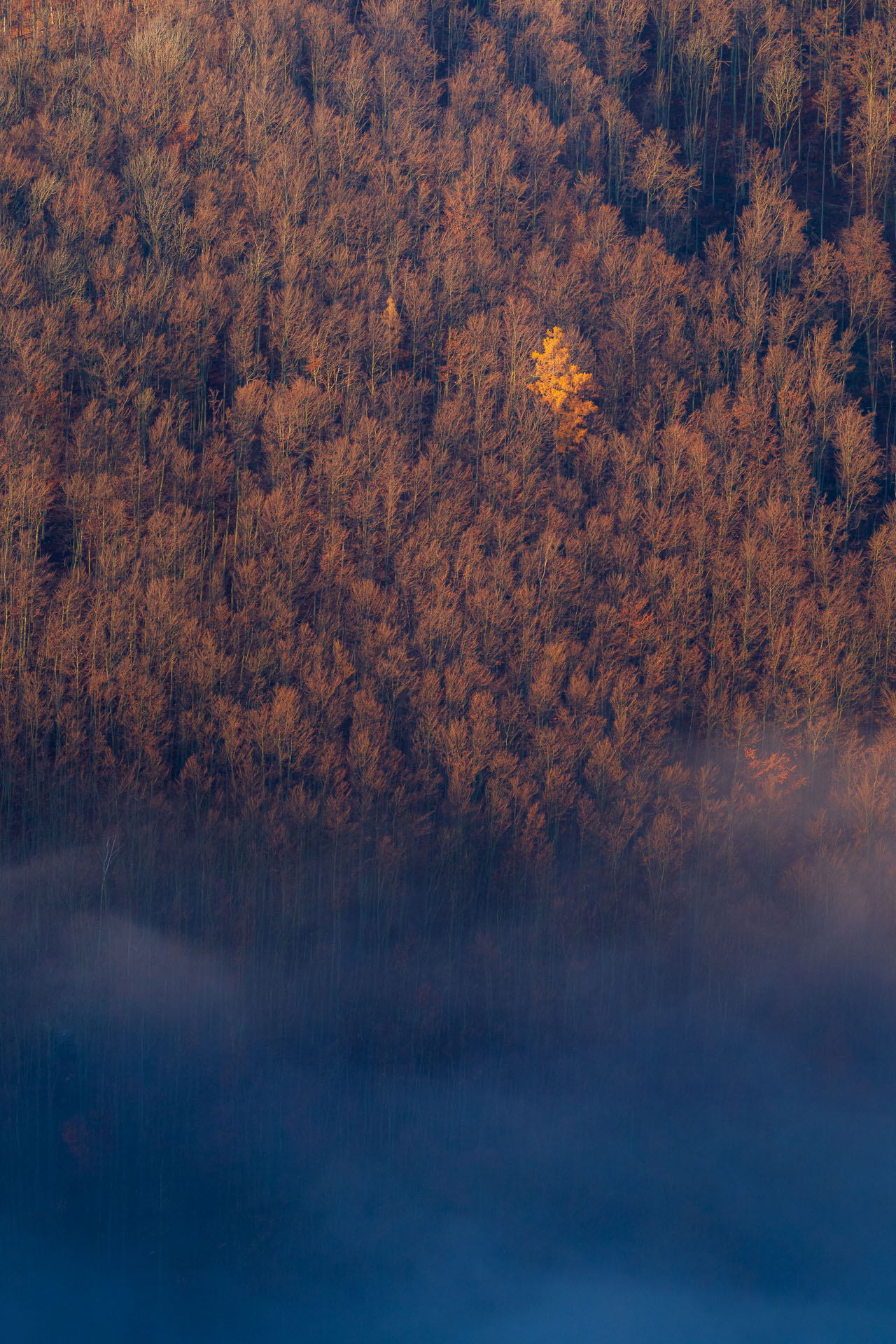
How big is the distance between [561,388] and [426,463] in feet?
36.1

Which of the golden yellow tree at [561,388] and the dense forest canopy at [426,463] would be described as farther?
the golden yellow tree at [561,388]

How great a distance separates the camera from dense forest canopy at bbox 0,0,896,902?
210 ft

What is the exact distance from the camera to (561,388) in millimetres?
78188

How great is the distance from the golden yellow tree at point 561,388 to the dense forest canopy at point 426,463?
219mm

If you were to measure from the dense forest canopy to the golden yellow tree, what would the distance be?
0.22 meters

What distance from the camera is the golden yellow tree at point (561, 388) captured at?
76.7m

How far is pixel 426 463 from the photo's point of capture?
72.6m

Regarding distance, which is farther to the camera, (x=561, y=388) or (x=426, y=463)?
(x=561, y=388)

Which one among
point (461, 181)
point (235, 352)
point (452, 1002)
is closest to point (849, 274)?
point (461, 181)

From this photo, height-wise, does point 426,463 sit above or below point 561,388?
below

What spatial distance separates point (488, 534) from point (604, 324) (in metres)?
20.0

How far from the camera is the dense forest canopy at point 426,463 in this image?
6412 cm

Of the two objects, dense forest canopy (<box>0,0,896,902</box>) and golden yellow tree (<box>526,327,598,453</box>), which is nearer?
dense forest canopy (<box>0,0,896,902</box>)

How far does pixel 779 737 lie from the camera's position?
66875 mm
